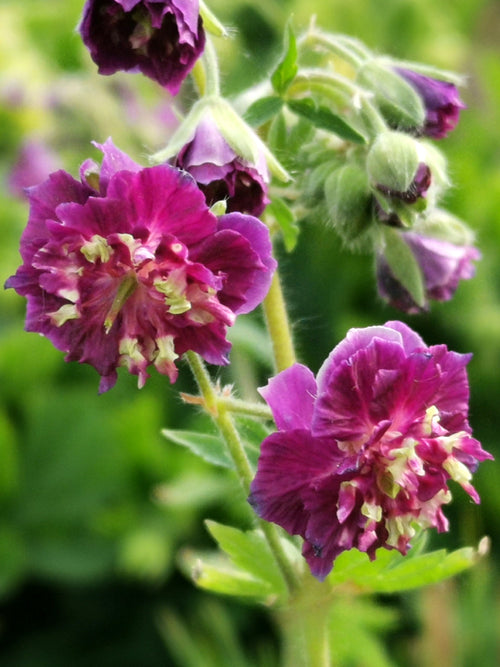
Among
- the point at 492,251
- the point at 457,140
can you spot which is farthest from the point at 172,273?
the point at 457,140

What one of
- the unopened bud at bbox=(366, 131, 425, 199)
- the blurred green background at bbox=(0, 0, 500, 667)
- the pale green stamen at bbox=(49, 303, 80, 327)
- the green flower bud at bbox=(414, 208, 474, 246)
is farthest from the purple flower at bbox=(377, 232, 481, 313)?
the blurred green background at bbox=(0, 0, 500, 667)

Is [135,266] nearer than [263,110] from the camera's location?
Yes

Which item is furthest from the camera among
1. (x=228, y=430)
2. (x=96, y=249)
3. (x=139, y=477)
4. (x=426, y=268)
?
(x=139, y=477)

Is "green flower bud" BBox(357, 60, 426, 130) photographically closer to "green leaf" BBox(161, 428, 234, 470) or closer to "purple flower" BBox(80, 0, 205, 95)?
"purple flower" BBox(80, 0, 205, 95)

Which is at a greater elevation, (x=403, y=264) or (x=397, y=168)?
(x=397, y=168)

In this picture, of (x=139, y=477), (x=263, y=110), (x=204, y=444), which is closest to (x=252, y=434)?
(x=204, y=444)

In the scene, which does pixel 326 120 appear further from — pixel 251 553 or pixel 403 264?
pixel 251 553

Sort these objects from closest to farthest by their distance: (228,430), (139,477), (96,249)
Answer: (96,249) → (228,430) → (139,477)

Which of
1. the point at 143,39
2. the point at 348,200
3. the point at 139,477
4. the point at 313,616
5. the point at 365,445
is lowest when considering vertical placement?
the point at 139,477

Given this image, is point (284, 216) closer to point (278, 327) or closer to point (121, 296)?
point (278, 327)
